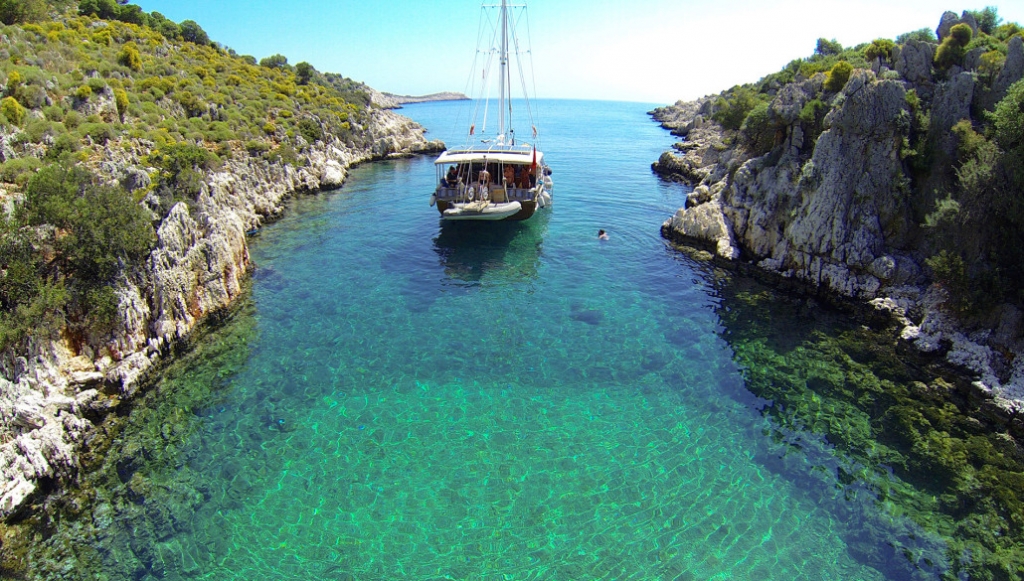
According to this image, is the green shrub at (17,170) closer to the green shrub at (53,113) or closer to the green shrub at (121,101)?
the green shrub at (53,113)

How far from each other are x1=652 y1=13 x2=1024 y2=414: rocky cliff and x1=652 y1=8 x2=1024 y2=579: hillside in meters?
0.07

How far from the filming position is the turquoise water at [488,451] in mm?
11766

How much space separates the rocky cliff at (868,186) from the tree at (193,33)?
7190 cm

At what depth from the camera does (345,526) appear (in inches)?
489

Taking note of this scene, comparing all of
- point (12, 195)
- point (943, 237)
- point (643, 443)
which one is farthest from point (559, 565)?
point (12, 195)

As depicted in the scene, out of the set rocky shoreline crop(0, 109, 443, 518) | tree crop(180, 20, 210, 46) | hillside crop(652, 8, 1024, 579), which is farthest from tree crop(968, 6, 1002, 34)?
tree crop(180, 20, 210, 46)

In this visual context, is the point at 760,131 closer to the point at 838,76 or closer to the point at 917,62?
the point at 838,76

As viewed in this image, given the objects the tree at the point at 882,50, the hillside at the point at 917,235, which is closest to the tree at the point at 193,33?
the hillside at the point at 917,235

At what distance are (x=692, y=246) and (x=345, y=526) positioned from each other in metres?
26.2

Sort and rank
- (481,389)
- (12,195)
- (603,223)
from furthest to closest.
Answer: (603,223)
(12,195)
(481,389)

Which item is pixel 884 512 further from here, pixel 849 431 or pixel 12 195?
pixel 12 195

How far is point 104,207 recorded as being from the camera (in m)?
18.4

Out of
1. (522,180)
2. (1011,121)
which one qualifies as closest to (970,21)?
(1011,121)

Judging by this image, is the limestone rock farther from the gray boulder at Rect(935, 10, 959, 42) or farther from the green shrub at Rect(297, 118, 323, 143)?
the green shrub at Rect(297, 118, 323, 143)
